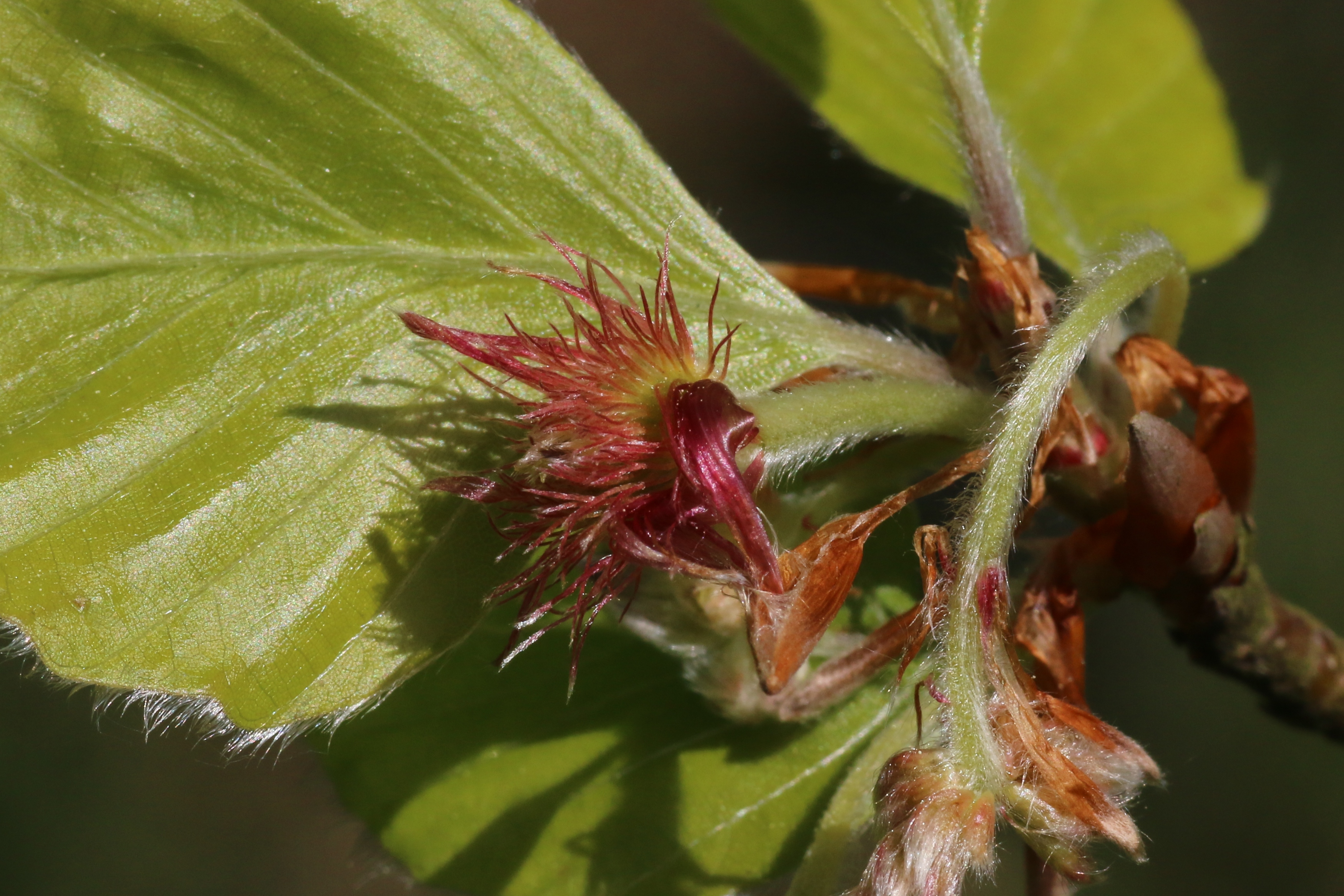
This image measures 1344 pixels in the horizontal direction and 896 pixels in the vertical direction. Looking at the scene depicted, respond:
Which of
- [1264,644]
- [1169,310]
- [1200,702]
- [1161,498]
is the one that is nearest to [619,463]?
[1161,498]

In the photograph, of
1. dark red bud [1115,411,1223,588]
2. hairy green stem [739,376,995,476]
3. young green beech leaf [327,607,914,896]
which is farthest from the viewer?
young green beech leaf [327,607,914,896]

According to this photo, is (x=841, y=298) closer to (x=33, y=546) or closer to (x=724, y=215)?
(x=33, y=546)

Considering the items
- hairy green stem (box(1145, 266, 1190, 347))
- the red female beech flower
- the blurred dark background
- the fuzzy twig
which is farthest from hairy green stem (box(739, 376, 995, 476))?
the blurred dark background

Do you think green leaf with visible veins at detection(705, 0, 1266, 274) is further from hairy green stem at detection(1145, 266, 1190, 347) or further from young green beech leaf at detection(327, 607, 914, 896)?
young green beech leaf at detection(327, 607, 914, 896)

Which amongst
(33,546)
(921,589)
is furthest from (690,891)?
(33,546)

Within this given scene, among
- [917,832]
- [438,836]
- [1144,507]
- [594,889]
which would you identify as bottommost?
[438,836]

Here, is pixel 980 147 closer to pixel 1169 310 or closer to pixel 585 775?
pixel 1169 310
